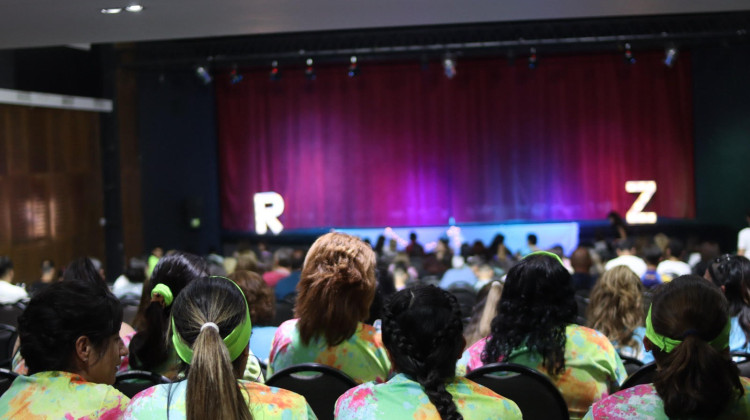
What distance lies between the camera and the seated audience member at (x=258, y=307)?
3.97 metres

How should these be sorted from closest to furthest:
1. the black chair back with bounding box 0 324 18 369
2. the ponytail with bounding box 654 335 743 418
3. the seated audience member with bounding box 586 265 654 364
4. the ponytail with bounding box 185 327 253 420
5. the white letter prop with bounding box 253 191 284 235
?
the ponytail with bounding box 185 327 253 420 → the ponytail with bounding box 654 335 743 418 → the seated audience member with bounding box 586 265 654 364 → the black chair back with bounding box 0 324 18 369 → the white letter prop with bounding box 253 191 284 235

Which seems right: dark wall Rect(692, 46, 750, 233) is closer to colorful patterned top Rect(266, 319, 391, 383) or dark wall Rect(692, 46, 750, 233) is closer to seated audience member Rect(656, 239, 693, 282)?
seated audience member Rect(656, 239, 693, 282)

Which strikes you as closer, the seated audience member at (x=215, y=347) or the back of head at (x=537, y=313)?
the seated audience member at (x=215, y=347)

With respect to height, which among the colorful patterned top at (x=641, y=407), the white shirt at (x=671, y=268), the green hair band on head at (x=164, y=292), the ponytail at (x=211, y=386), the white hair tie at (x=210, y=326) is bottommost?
the white shirt at (x=671, y=268)

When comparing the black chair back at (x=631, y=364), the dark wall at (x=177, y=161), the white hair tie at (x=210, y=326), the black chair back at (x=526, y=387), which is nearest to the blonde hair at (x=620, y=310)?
the black chair back at (x=631, y=364)

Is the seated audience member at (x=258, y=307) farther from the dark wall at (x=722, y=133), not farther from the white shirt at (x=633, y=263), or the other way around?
the dark wall at (x=722, y=133)

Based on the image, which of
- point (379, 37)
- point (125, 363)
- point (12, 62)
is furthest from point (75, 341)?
point (379, 37)

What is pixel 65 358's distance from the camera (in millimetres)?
2201

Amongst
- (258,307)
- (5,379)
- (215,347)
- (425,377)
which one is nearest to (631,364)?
(425,377)

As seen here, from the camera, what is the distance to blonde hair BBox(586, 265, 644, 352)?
3910 millimetres

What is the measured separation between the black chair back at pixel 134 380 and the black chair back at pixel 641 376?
1547mm

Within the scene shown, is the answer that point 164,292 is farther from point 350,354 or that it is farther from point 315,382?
point 350,354

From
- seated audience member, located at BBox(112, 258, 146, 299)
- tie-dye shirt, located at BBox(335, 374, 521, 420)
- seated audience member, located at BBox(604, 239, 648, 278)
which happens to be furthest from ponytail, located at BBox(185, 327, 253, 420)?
seated audience member, located at BBox(604, 239, 648, 278)

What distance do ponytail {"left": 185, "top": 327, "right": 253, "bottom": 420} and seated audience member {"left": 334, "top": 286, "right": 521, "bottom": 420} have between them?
355 millimetres
